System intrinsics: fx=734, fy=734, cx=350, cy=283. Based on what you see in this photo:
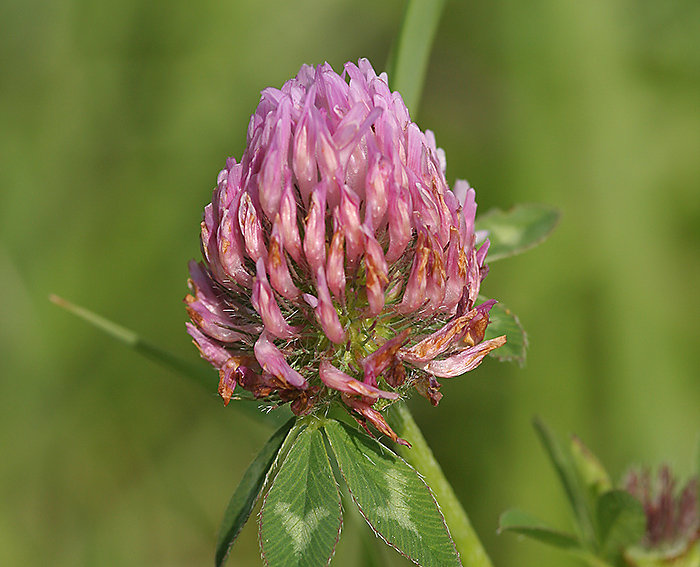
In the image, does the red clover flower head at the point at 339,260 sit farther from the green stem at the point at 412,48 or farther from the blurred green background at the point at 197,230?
the blurred green background at the point at 197,230

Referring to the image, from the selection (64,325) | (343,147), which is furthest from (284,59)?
(343,147)

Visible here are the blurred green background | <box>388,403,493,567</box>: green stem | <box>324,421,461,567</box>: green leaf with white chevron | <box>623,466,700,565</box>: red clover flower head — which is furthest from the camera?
the blurred green background

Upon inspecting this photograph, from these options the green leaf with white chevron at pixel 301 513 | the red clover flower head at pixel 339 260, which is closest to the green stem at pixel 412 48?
the red clover flower head at pixel 339 260

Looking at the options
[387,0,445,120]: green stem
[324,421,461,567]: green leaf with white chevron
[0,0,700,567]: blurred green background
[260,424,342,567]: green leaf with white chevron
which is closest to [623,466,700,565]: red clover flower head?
[324,421,461,567]: green leaf with white chevron

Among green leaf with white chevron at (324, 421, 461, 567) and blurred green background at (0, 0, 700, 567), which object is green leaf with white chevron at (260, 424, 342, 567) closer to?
green leaf with white chevron at (324, 421, 461, 567)

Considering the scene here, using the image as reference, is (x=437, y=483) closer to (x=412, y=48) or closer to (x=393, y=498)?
(x=393, y=498)

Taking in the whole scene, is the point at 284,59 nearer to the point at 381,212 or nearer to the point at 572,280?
the point at 572,280
